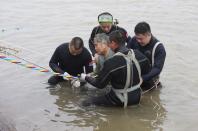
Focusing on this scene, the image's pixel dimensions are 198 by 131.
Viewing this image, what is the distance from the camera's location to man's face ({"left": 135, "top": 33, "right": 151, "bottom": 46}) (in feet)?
20.7

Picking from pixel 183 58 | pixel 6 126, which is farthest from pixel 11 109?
pixel 183 58

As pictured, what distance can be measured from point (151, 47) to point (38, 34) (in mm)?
5112

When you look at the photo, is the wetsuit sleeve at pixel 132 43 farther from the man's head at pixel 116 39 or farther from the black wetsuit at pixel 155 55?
the man's head at pixel 116 39

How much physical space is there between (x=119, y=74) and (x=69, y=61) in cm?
141

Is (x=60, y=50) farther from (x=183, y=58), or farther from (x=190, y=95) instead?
(x=183, y=58)

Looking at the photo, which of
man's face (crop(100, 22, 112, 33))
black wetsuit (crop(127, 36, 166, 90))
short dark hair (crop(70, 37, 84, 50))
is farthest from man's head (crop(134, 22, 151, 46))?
short dark hair (crop(70, 37, 84, 50))

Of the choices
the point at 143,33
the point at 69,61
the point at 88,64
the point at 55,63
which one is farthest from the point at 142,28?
the point at 55,63

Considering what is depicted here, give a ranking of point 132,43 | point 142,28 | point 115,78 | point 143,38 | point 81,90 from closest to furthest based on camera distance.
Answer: point 115,78
point 142,28
point 143,38
point 132,43
point 81,90

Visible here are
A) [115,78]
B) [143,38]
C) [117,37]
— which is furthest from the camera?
[143,38]

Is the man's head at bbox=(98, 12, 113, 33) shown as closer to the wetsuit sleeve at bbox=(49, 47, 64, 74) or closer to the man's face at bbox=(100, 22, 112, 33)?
the man's face at bbox=(100, 22, 112, 33)

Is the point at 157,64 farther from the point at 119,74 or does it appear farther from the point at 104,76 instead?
the point at 104,76

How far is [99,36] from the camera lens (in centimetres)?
594

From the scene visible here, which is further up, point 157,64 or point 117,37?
point 117,37

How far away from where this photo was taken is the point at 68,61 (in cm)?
694
